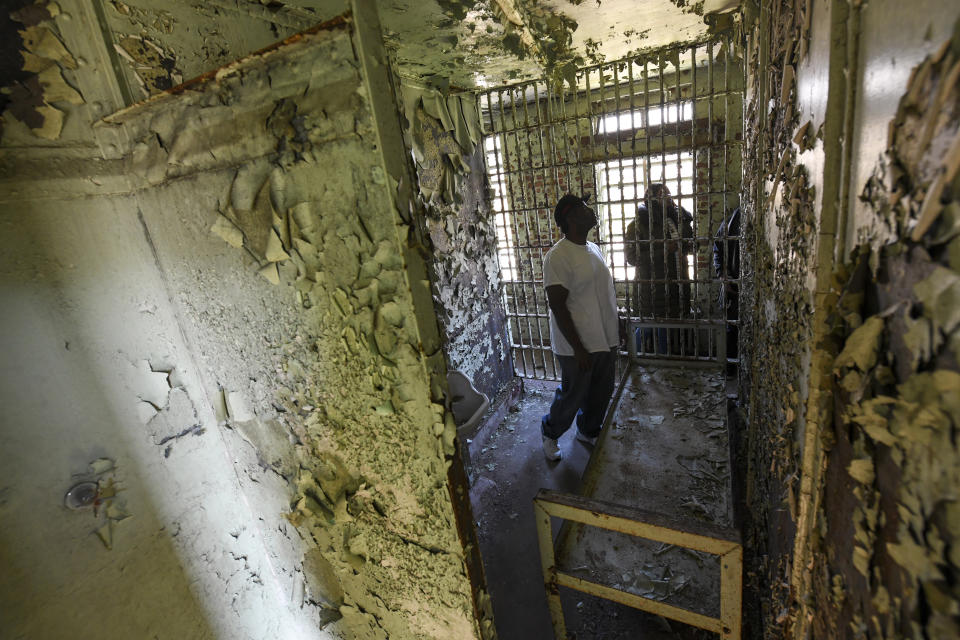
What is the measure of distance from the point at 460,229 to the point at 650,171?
1622 mm

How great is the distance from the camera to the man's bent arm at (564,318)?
→ 2.49 m

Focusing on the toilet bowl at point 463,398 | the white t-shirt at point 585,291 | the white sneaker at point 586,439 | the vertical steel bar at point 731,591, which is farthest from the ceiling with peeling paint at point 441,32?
the white sneaker at point 586,439

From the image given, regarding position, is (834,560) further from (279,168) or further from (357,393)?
(279,168)

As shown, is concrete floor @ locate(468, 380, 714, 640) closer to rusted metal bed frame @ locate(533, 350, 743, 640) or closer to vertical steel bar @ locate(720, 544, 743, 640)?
rusted metal bed frame @ locate(533, 350, 743, 640)

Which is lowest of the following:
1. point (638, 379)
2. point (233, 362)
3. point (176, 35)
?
point (638, 379)

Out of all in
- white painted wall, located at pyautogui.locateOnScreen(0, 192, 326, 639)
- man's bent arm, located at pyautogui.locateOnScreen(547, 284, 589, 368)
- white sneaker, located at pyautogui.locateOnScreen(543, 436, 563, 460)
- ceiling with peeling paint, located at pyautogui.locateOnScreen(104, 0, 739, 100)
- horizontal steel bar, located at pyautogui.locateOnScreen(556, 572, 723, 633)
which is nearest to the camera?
white painted wall, located at pyautogui.locateOnScreen(0, 192, 326, 639)

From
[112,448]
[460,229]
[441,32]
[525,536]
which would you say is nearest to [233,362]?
[112,448]

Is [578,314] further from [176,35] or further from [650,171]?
[176,35]

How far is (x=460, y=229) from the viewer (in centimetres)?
307

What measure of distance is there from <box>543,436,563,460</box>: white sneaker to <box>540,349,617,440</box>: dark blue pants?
0.17ft

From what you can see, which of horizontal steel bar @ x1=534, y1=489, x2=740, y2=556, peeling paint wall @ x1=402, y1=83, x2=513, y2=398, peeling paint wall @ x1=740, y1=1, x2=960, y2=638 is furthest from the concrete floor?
peeling paint wall @ x1=740, y1=1, x2=960, y2=638

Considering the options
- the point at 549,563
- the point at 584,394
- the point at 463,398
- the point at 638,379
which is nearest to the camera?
the point at 549,563

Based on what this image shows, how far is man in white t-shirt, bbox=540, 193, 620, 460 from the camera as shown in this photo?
250cm

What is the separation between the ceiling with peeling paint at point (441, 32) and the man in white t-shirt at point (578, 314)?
87 centimetres
